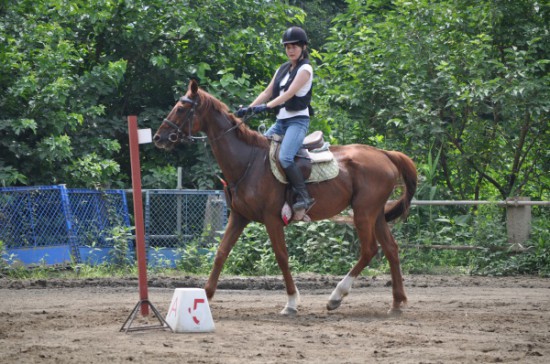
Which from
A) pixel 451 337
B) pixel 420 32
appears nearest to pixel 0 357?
pixel 451 337

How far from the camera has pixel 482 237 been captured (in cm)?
1528

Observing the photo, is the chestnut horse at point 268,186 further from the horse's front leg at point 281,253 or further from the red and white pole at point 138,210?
the red and white pole at point 138,210

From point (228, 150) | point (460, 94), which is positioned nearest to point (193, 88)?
point (228, 150)

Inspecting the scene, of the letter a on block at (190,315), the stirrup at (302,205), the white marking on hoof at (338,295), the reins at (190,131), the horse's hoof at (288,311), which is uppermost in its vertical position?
the reins at (190,131)

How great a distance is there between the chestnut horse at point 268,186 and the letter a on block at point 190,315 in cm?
153

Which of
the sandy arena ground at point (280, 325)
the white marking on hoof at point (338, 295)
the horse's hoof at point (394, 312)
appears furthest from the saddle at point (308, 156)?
the horse's hoof at point (394, 312)

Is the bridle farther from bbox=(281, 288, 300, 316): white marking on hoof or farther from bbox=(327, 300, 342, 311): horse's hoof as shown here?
bbox=(327, 300, 342, 311): horse's hoof

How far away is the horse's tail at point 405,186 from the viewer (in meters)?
10.8

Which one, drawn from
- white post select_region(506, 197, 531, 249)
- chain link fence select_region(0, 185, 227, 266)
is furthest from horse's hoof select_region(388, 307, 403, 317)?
white post select_region(506, 197, 531, 249)

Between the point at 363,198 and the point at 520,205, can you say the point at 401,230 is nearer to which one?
the point at 520,205

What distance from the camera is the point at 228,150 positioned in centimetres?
989

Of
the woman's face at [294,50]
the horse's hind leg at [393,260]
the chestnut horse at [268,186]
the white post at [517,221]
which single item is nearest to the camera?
the chestnut horse at [268,186]

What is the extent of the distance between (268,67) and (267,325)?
444 inches

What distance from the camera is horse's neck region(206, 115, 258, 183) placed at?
985cm
